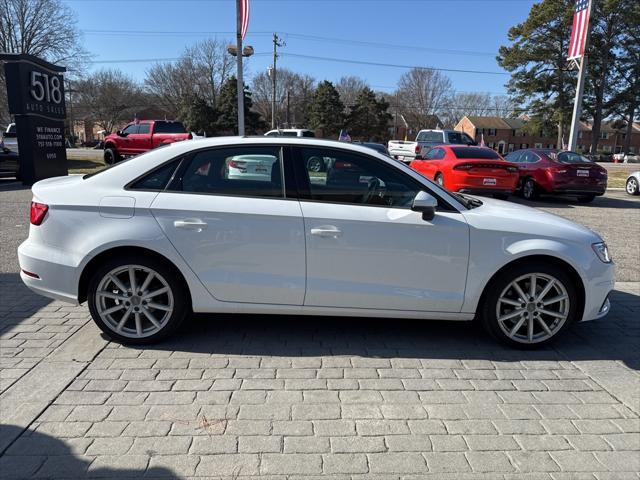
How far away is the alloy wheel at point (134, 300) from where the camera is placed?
3.69m

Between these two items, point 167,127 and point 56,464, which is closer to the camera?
point 56,464

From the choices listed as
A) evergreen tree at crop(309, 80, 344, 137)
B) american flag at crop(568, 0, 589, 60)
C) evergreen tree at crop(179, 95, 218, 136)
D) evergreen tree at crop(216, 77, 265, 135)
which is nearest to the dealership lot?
american flag at crop(568, 0, 589, 60)

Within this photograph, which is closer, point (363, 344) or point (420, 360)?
point (420, 360)

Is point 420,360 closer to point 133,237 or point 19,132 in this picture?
point 133,237

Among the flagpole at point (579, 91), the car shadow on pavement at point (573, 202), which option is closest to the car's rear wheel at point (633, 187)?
the car shadow on pavement at point (573, 202)

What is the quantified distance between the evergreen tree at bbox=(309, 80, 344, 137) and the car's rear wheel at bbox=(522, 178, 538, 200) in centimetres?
4777

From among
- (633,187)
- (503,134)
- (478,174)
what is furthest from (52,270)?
(503,134)

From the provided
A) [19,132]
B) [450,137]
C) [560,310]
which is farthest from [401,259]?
[450,137]

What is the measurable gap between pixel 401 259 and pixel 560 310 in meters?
1.42

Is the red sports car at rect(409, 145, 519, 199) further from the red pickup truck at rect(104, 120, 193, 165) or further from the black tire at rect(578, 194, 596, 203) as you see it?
the red pickup truck at rect(104, 120, 193, 165)

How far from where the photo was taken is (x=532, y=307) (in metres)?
3.77

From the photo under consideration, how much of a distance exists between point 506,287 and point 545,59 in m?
54.3

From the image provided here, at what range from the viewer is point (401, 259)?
3.62m

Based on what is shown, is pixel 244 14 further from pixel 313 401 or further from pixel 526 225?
pixel 313 401
